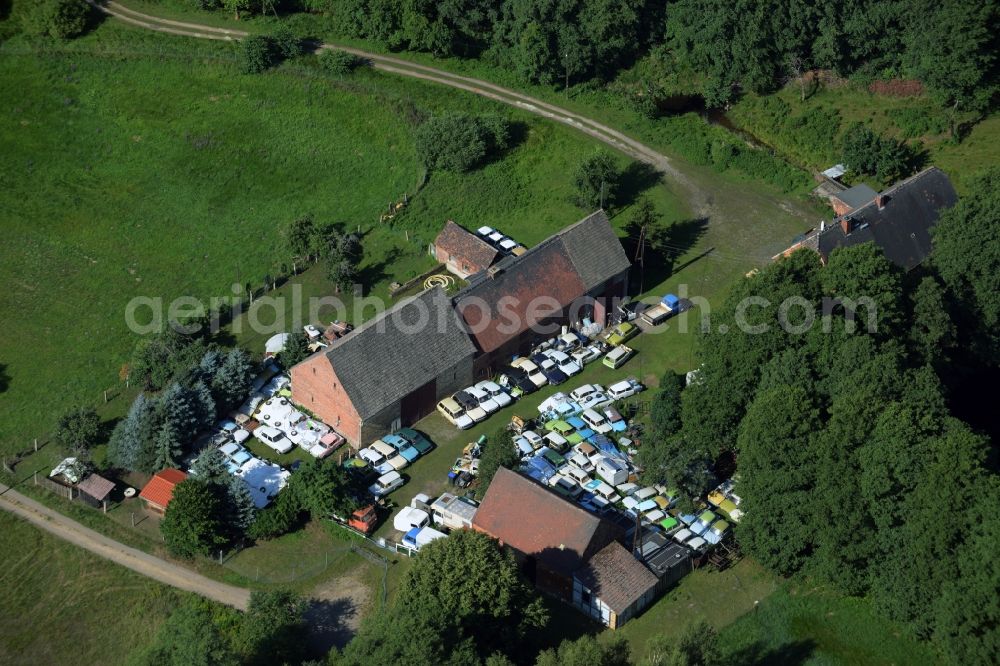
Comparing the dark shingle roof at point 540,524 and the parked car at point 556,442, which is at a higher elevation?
the dark shingle roof at point 540,524

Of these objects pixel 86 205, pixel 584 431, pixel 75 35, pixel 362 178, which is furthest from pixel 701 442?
pixel 75 35

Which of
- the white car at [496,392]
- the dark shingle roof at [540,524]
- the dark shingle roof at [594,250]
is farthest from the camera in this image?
the dark shingle roof at [594,250]

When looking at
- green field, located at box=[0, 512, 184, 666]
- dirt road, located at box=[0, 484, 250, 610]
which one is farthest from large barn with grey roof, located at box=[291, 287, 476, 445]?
green field, located at box=[0, 512, 184, 666]

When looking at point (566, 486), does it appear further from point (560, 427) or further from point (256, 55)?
point (256, 55)

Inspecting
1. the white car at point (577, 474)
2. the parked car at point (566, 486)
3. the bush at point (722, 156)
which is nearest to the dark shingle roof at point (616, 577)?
the parked car at point (566, 486)

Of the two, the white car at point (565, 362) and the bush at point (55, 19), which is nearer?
the white car at point (565, 362)

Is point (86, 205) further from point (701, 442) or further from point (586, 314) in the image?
point (701, 442)

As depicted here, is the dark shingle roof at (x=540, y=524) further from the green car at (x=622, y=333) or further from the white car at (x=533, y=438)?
the green car at (x=622, y=333)
